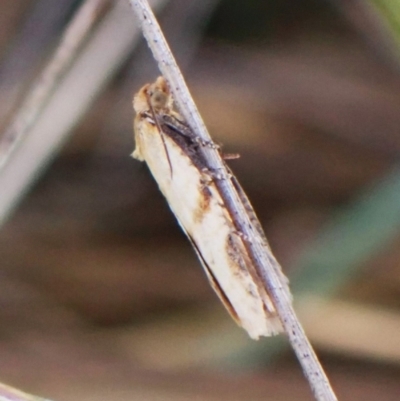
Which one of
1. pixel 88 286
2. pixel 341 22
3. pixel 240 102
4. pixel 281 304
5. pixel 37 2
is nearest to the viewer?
pixel 281 304

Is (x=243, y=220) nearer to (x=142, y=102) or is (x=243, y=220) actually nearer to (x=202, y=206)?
(x=202, y=206)

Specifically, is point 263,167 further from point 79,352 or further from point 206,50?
point 79,352

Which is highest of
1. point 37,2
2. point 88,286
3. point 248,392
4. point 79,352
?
point 37,2

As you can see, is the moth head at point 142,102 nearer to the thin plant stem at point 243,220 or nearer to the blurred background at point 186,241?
the thin plant stem at point 243,220

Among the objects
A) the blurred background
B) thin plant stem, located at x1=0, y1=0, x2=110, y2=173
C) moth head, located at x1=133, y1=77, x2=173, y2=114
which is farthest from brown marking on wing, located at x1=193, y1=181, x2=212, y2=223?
the blurred background

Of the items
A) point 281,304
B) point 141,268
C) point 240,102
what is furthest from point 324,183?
point 281,304

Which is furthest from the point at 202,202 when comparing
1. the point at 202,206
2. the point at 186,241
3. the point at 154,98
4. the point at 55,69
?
the point at 186,241

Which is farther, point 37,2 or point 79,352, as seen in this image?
point 79,352
